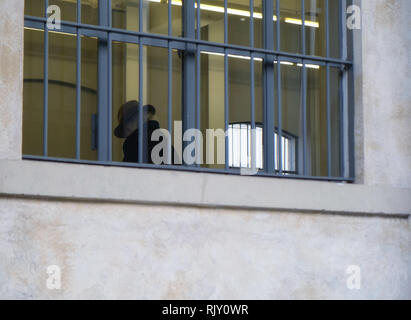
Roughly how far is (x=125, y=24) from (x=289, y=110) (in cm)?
327

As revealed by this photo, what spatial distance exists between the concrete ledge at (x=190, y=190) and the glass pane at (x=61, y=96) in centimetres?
753

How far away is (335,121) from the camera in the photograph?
6.82 metres

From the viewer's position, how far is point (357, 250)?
6.30m

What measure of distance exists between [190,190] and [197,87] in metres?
0.76

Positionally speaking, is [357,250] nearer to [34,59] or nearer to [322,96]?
[322,96]

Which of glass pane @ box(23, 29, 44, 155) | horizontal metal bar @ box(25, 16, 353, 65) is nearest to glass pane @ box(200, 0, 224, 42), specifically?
glass pane @ box(23, 29, 44, 155)

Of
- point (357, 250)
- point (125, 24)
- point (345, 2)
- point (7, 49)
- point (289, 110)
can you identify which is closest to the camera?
point (7, 49)

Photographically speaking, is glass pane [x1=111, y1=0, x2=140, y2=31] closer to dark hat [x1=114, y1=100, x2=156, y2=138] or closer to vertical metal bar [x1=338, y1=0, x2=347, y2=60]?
dark hat [x1=114, y1=100, x2=156, y2=138]

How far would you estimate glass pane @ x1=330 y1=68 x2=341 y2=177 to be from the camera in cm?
672

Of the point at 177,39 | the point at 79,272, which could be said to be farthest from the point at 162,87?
the point at 79,272

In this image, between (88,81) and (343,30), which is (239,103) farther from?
(343,30)

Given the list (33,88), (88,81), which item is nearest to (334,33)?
(88,81)

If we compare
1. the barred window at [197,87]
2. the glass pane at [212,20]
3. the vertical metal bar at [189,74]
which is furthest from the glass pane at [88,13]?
the vertical metal bar at [189,74]

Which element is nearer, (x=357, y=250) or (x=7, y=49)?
(x=7, y=49)
